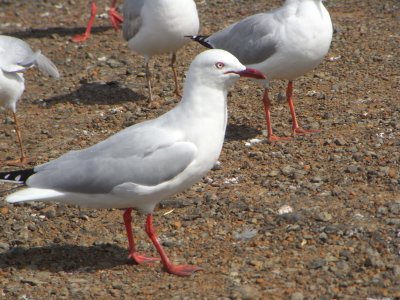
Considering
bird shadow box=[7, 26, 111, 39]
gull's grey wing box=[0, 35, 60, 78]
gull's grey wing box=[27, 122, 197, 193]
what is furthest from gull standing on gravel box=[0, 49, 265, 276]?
bird shadow box=[7, 26, 111, 39]

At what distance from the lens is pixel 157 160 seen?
5.46 meters

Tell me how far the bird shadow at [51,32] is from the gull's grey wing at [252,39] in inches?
200

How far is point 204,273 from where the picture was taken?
18.5 feet

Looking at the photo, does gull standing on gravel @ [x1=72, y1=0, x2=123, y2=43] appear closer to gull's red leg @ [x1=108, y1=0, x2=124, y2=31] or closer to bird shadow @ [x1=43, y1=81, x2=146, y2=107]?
gull's red leg @ [x1=108, y1=0, x2=124, y2=31]

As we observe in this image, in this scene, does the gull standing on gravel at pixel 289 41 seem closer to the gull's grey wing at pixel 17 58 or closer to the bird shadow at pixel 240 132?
the bird shadow at pixel 240 132

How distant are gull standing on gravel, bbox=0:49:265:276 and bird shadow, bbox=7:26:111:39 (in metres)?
7.96

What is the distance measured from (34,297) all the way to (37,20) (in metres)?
9.63

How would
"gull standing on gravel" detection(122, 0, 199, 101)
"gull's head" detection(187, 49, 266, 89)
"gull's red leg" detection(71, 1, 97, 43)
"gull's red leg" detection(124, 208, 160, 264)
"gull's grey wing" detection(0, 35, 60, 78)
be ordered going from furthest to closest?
"gull's red leg" detection(71, 1, 97, 43) < "gull standing on gravel" detection(122, 0, 199, 101) < "gull's grey wing" detection(0, 35, 60, 78) < "gull's red leg" detection(124, 208, 160, 264) < "gull's head" detection(187, 49, 266, 89)

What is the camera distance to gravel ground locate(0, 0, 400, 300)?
5492 mm

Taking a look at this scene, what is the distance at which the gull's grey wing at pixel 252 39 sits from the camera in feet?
26.5

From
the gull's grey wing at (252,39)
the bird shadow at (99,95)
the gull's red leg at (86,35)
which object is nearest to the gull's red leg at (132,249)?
the gull's grey wing at (252,39)

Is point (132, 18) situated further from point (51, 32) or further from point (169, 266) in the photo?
point (169, 266)

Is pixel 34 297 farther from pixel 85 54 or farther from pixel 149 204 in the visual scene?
pixel 85 54

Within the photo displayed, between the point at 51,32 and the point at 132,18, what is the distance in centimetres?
367
